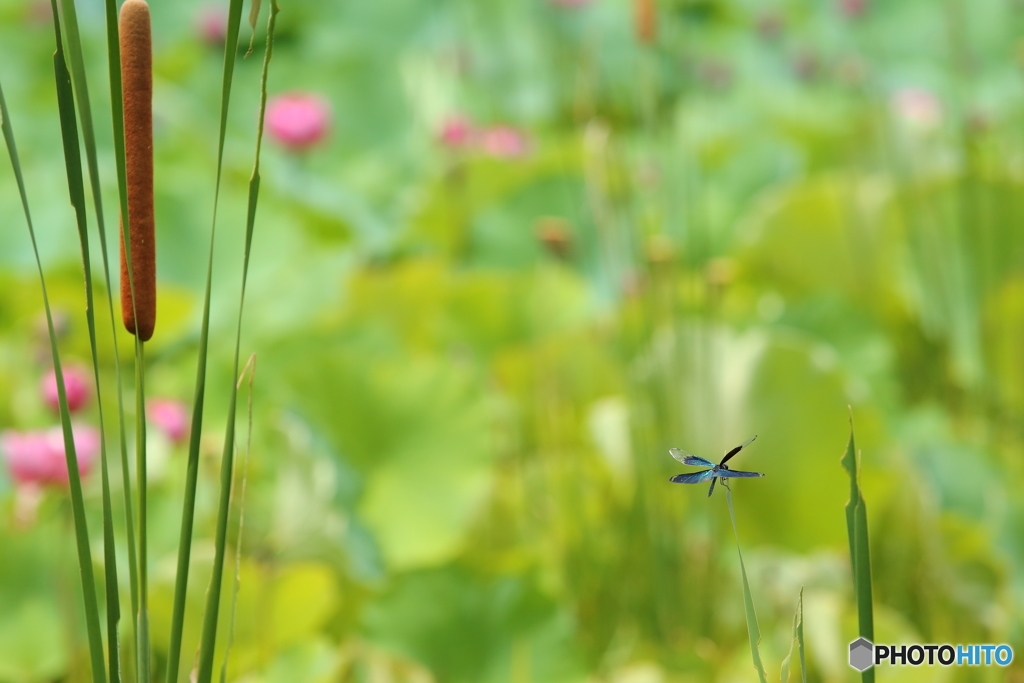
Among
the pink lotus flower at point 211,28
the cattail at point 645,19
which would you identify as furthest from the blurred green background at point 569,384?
the pink lotus flower at point 211,28

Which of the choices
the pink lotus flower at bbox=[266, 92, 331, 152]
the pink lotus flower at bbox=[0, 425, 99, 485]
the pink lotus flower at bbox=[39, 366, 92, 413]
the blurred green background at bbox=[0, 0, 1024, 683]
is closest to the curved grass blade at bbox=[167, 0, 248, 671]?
the blurred green background at bbox=[0, 0, 1024, 683]

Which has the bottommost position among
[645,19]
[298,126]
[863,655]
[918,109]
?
[863,655]

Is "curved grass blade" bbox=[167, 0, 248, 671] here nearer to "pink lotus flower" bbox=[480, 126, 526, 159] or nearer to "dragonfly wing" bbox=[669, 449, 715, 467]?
"dragonfly wing" bbox=[669, 449, 715, 467]

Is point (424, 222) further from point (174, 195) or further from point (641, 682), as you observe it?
point (641, 682)

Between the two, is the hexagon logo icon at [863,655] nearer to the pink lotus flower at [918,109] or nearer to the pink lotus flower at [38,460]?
the pink lotus flower at [38,460]

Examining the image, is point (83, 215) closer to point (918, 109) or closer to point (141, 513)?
point (141, 513)

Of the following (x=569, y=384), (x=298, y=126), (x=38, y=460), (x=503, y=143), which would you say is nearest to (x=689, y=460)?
(x=38, y=460)
